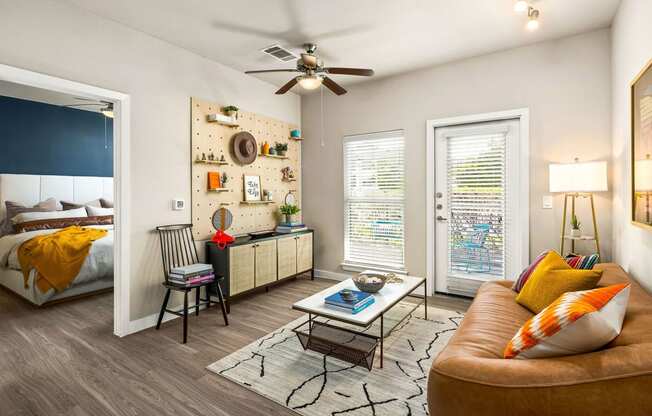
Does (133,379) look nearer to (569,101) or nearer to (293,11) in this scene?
(293,11)

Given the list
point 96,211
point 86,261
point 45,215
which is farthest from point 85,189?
point 86,261

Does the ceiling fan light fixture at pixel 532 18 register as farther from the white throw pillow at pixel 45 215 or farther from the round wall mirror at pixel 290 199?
the white throw pillow at pixel 45 215

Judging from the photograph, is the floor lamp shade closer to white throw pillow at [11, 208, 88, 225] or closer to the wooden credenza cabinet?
the wooden credenza cabinet

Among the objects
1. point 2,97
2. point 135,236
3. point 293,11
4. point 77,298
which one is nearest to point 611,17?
point 293,11

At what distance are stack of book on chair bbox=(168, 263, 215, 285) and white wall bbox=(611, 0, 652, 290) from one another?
10.3 feet

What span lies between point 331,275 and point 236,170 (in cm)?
197

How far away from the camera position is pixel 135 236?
3.09 metres

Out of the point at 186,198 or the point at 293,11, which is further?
the point at 186,198

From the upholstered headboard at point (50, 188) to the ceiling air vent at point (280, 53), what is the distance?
4.35 metres

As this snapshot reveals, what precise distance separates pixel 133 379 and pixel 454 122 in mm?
3765

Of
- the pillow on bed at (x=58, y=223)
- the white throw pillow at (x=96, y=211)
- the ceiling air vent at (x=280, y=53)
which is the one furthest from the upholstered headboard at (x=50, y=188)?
the ceiling air vent at (x=280, y=53)

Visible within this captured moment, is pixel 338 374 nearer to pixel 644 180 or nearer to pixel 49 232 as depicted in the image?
pixel 644 180

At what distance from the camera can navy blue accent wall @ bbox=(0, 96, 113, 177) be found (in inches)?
200

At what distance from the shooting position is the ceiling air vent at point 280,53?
3418mm
